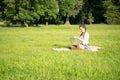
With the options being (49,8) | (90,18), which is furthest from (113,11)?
(49,8)

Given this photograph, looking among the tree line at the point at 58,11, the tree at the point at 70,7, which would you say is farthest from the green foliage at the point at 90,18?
the tree at the point at 70,7

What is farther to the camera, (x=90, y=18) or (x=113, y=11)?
(x=90, y=18)

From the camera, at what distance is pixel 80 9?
3078 inches

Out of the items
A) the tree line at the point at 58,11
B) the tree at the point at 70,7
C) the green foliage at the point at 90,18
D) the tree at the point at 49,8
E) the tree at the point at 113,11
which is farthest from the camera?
the green foliage at the point at 90,18

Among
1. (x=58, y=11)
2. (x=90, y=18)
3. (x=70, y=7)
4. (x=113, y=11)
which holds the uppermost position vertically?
(x=70, y=7)

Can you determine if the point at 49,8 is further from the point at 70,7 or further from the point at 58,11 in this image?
the point at 70,7

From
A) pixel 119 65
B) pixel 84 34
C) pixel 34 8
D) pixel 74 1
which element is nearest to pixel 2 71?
pixel 119 65

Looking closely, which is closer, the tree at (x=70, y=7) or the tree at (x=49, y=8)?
the tree at (x=49, y=8)

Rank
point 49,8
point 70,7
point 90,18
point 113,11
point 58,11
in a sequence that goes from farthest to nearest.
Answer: point 90,18 < point 70,7 < point 113,11 < point 58,11 < point 49,8

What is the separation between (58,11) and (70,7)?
657 cm

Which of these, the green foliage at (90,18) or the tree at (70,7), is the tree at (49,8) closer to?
the tree at (70,7)

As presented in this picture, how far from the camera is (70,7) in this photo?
75188 mm

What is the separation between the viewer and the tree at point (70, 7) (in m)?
73.6

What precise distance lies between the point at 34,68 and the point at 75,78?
223 cm
